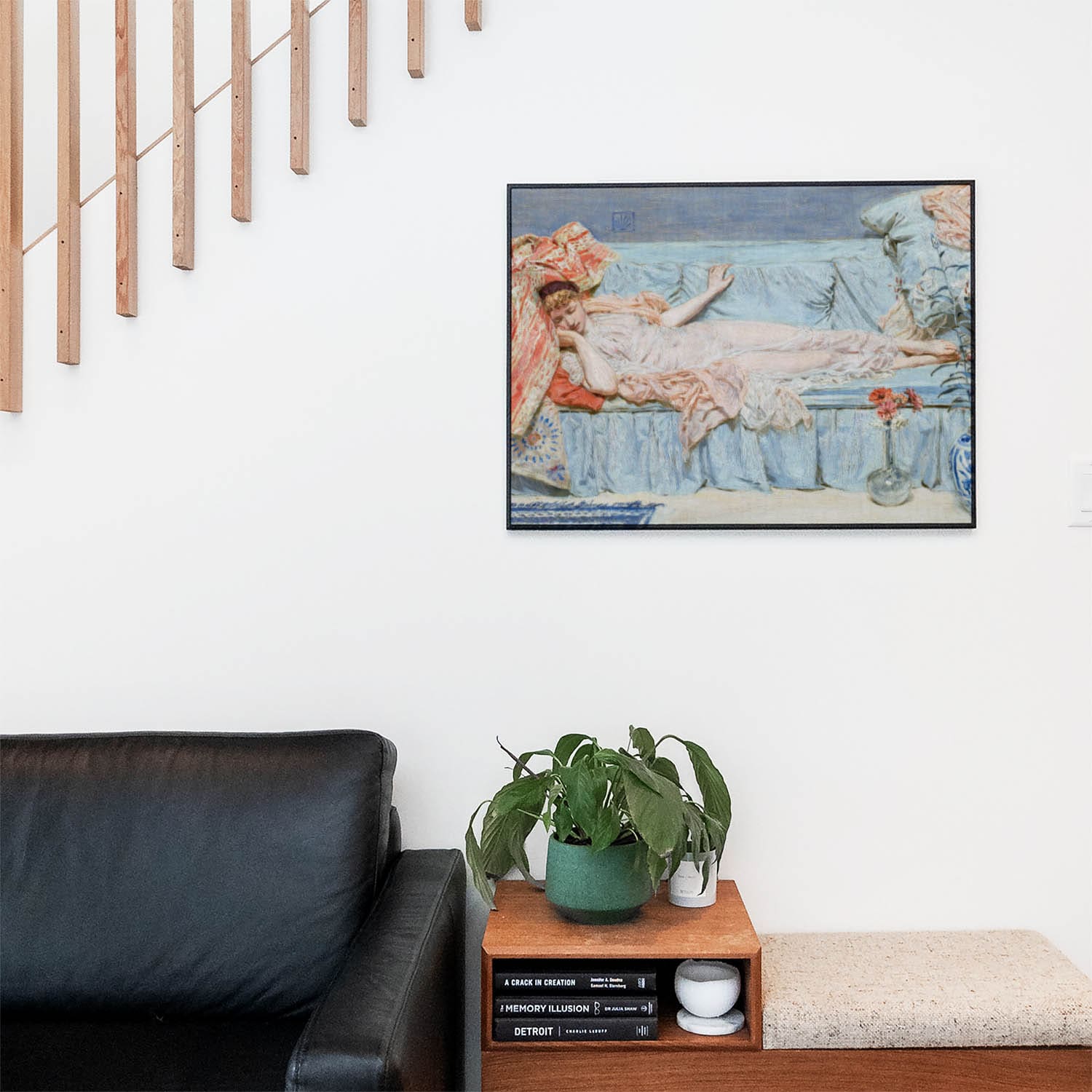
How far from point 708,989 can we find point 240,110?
1.88 m

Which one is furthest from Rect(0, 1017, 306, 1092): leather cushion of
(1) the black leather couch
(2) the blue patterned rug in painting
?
(2) the blue patterned rug in painting

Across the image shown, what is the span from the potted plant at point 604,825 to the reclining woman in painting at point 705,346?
74 centimetres

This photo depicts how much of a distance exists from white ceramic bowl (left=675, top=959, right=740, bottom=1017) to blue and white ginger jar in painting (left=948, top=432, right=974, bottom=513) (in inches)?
40.4

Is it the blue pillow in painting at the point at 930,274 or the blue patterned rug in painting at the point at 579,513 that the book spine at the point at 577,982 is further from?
the blue pillow in painting at the point at 930,274

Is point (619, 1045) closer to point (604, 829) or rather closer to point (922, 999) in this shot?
point (604, 829)

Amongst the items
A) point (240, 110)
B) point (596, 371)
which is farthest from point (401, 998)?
point (240, 110)

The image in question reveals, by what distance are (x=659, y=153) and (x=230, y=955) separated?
172cm

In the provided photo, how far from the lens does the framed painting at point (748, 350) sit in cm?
204

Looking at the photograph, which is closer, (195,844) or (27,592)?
(195,844)

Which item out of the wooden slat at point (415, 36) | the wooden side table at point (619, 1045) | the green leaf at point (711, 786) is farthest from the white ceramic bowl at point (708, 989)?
the wooden slat at point (415, 36)

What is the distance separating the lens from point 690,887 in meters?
1.89

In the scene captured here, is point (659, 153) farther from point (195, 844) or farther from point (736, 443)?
point (195, 844)

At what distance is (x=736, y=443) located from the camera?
2049mm

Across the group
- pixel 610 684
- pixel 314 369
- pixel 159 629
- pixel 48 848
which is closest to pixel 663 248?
pixel 314 369
